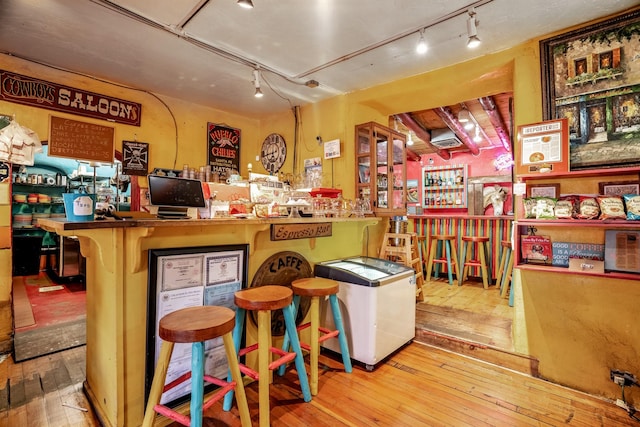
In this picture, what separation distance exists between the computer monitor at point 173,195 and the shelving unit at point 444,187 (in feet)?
20.6

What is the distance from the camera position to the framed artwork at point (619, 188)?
2.19 m

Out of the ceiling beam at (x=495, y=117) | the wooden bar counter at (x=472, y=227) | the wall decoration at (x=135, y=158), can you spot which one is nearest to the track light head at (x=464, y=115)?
the ceiling beam at (x=495, y=117)

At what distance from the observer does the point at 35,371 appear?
2559 mm

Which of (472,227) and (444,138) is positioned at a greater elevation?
(444,138)

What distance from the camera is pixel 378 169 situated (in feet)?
12.7

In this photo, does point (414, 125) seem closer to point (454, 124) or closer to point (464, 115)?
point (454, 124)

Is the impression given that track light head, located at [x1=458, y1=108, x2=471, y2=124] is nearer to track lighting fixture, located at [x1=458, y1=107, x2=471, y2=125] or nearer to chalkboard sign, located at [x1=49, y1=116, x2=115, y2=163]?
track lighting fixture, located at [x1=458, y1=107, x2=471, y2=125]

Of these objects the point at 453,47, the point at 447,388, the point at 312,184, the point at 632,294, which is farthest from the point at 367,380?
the point at 453,47

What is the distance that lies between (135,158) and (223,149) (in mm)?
1194

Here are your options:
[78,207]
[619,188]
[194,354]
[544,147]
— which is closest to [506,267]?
[619,188]

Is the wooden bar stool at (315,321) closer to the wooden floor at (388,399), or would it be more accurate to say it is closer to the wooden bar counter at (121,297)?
the wooden floor at (388,399)

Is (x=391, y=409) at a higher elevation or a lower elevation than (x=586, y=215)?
lower

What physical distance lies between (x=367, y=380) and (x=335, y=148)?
8.46 feet

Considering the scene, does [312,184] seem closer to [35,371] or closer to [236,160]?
[236,160]
